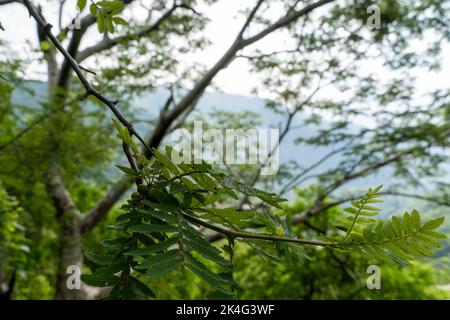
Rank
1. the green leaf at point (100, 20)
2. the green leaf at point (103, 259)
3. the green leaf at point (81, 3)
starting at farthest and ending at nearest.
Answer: the green leaf at point (100, 20) < the green leaf at point (81, 3) < the green leaf at point (103, 259)

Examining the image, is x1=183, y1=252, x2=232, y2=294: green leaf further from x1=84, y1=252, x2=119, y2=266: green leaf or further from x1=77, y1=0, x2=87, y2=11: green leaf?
x1=77, y1=0, x2=87, y2=11: green leaf

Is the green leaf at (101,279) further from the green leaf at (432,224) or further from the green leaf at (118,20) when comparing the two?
the green leaf at (118,20)

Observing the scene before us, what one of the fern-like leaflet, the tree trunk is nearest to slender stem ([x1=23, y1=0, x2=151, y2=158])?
the fern-like leaflet

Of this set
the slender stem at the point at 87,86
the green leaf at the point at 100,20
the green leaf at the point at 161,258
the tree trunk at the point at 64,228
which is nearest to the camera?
the green leaf at the point at 161,258

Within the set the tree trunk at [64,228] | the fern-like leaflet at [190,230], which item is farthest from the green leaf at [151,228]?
the tree trunk at [64,228]

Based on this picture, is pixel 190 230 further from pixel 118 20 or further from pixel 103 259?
pixel 118 20

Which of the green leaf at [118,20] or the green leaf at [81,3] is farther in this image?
the green leaf at [118,20]

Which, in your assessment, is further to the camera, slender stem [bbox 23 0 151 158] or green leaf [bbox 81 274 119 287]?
slender stem [bbox 23 0 151 158]

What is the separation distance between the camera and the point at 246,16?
6012 mm

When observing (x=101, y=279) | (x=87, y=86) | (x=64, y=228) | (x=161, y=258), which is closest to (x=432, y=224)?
(x=161, y=258)
